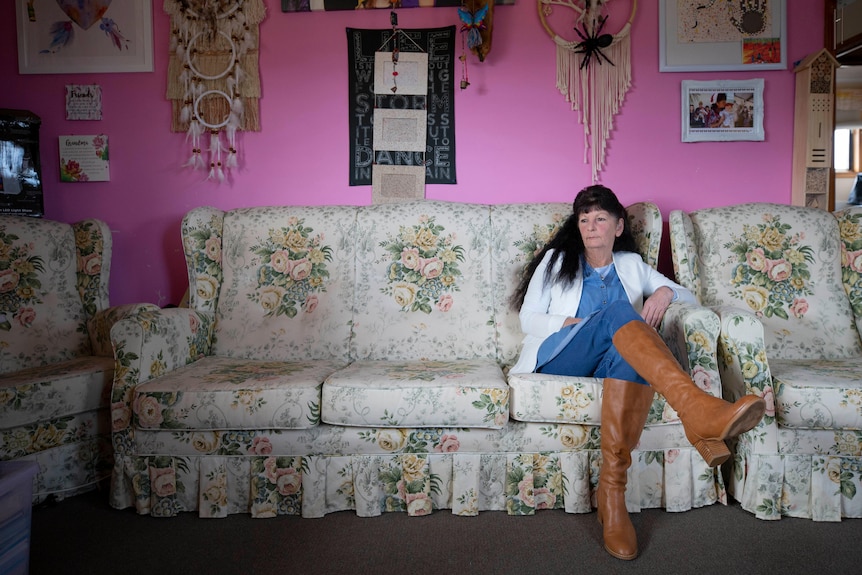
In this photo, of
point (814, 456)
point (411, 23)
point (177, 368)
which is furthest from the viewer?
point (411, 23)

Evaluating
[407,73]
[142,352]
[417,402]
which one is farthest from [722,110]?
[142,352]

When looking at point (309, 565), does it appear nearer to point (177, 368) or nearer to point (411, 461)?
point (411, 461)

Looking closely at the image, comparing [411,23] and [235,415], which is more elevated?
[411,23]

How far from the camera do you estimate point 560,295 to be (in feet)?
6.68

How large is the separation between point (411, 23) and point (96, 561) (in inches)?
96.8

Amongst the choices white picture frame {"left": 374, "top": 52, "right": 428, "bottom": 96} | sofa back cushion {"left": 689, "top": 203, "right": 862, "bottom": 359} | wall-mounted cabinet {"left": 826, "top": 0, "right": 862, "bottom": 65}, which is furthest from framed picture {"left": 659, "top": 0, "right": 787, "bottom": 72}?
white picture frame {"left": 374, "top": 52, "right": 428, "bottom": 96}

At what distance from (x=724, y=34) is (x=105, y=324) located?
120 inches

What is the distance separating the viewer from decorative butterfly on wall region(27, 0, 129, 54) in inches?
107

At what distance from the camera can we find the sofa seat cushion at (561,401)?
174cm

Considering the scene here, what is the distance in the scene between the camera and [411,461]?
5.90 feet

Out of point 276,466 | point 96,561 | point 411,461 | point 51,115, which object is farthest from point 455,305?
point 51,115

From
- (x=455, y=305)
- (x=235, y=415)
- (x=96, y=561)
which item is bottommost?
(x=96, y=561)

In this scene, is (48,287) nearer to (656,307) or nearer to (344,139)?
(344,139)

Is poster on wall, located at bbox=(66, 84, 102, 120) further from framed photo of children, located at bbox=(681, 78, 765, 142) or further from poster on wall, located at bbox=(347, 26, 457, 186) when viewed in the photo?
framed photo of children, located at bbox=(681, 78, 765, 142)
